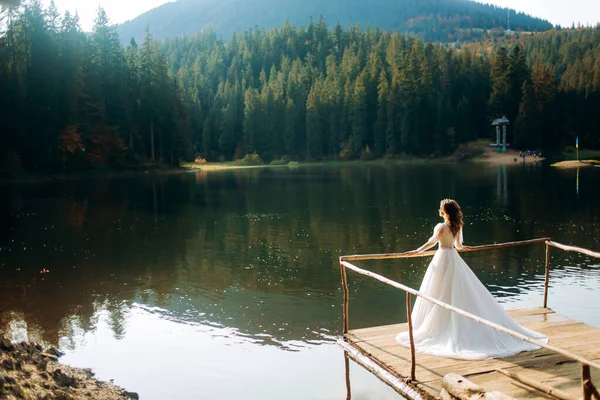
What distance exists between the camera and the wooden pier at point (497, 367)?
300 inches

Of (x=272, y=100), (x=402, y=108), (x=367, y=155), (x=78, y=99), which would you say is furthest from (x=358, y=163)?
(x=78, y=99)

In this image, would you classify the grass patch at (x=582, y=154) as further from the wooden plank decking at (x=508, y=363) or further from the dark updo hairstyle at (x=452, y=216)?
the dark updo hairstyle at (x=452, y=216)

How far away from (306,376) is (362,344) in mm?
2032

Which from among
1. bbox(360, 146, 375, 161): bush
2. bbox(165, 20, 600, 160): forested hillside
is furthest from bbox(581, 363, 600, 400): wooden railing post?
bbox(360, 146, 375, 161): bush

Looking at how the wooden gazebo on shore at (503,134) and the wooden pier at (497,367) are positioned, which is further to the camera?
the wooden gazebo on shore at (503,134)

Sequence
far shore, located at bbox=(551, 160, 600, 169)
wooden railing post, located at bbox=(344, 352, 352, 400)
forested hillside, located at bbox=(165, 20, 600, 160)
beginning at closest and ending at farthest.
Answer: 1. wooden railing post, located at bbox=(344, 352, 352, 400)
2. far shore, located at bbox=(551, 160, 600, 169)
3. forested hillside, located at bbox=(165, 20, 600, 160)

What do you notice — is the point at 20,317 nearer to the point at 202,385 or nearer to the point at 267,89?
the point at 202,385

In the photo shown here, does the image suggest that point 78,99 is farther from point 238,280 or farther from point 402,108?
point 402,108

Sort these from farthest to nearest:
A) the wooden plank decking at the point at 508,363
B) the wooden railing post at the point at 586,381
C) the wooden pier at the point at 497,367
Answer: the wooden plank decking at the point at 508,363, the wooden pier at the point at 497,367, the wooden railing post at the point at 586,381

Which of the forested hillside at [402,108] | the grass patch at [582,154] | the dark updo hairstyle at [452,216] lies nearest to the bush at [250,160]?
the forested hillside at [402,108]

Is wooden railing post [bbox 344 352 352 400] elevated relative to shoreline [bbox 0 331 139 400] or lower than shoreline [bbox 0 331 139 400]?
lower

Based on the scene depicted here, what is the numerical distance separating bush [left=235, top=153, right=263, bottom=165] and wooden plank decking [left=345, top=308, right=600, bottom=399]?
118 meters

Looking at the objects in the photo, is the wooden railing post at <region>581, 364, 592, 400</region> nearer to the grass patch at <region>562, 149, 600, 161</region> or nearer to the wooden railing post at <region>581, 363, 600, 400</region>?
the wooden railing post at <region>581, 363, 600, 400</region>

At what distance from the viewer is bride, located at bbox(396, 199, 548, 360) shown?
9281mm
